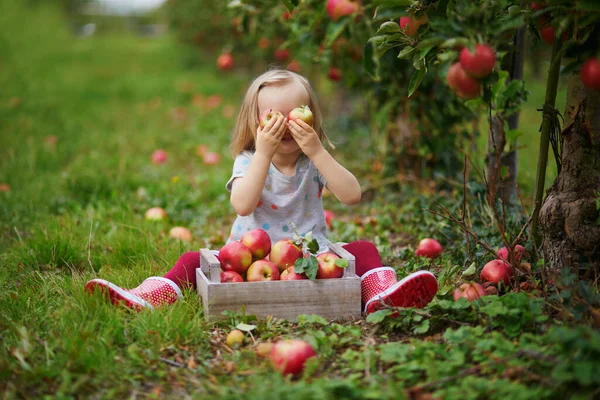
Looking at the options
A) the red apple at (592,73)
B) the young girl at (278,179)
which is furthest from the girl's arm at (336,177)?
the red apple at (592,73)

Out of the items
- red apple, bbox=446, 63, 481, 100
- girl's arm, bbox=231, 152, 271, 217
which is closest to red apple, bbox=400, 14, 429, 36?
red apple, bbox=446, 63, 481, 100

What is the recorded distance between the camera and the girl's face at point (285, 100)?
269 centimetres

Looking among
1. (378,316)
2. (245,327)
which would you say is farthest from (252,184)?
(378,316)

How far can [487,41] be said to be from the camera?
1905 millimetres

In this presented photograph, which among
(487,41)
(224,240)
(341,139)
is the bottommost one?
(341,139)

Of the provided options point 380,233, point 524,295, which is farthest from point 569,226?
point 380,233

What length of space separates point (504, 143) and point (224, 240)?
164 centimetres

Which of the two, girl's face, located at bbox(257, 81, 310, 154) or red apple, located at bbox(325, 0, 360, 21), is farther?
girl's face, located at bbox(257, 81, 310, 154)

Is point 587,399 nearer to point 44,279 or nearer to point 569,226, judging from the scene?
point 569,226

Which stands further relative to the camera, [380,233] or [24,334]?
[380,233]

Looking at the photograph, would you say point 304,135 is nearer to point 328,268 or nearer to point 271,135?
point 271,135

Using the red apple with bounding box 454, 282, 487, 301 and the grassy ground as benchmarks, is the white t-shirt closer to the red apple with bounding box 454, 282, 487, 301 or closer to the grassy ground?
the grassy ground

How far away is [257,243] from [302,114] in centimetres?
54

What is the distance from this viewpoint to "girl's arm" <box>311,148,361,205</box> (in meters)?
2.56
